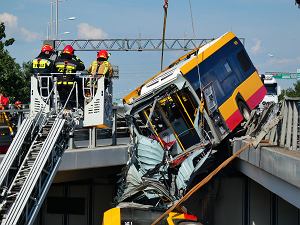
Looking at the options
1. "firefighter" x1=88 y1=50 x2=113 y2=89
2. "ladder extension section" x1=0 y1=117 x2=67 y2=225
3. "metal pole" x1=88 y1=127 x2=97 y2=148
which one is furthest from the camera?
"metal pole" x1=88 y1=127 x2=97 y2=148

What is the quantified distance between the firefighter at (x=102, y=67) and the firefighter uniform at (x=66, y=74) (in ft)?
1.24

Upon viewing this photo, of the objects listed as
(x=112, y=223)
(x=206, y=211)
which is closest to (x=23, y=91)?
(x=206, y=211)

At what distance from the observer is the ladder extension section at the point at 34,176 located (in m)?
9.58

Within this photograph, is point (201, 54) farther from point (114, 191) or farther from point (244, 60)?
point (114, 191)

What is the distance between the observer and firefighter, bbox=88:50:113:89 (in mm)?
13797

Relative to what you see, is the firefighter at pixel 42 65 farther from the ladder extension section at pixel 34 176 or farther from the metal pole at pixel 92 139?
the ladder extension section at pixel 34 176

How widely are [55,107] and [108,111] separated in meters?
1.43

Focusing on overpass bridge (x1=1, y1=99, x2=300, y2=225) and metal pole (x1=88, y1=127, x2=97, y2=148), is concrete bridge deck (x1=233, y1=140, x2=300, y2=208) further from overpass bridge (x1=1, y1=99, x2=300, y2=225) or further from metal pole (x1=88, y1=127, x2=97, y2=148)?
metal pole (x1=88, y1=127, x2=97, y2=148)

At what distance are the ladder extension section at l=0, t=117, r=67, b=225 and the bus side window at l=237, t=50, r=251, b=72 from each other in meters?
6.90

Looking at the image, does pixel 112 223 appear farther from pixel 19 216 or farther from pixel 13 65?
pixel 13 65

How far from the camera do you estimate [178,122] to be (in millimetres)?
15375

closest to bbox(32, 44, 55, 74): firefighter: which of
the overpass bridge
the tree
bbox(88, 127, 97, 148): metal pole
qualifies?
the overpass bridge

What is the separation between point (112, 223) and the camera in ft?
37.1

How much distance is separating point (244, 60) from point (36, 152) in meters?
7.92
